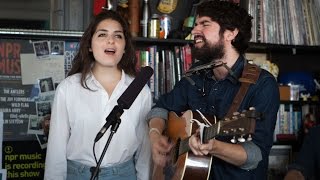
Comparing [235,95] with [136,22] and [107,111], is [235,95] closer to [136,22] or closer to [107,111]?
[107,111]

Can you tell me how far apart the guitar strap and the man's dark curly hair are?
6.7 inches

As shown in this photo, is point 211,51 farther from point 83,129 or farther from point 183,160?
point 83,129

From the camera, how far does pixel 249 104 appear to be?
5.44 ft

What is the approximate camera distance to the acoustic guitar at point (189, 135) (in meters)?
1.33

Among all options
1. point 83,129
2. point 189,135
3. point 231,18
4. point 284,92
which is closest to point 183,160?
point 189,135

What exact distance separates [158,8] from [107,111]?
103 cm

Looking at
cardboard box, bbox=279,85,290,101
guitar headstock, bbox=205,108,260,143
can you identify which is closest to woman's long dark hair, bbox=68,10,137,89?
guitar headstock, bbox=205,108,260,143

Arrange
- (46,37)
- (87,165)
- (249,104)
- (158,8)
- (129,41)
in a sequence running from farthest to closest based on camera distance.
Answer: (158,8) → (46,37) → (129,41) → (87,165) → (249,104)

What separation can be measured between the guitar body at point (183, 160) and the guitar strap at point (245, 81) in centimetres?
14

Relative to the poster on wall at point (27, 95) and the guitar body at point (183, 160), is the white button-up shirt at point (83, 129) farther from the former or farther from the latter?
the poster on wall at point (27, 95)

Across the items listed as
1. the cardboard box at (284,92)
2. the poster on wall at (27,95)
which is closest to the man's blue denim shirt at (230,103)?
the poster on wall at (27,95)

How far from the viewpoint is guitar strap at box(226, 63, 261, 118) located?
1.64m

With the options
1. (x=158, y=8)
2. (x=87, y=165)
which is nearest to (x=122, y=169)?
(x=87, y=165)

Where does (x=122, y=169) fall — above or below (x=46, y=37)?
A: below
